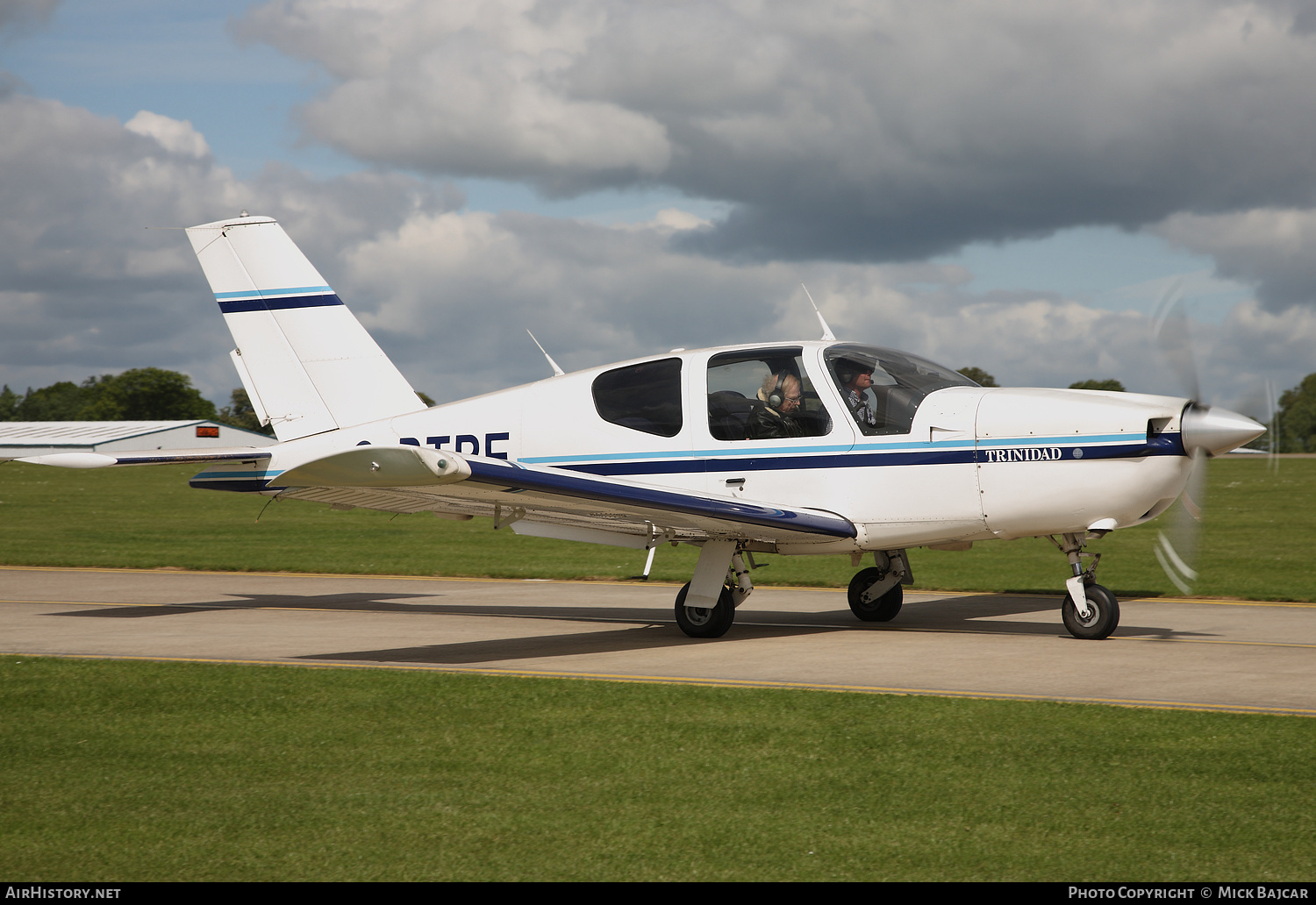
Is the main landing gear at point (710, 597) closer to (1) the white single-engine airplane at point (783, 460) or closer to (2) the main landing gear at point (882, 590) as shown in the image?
(1) the white single-engine airplane at point (783, 460)

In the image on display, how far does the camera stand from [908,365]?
32.4 feet

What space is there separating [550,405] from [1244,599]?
771 cm

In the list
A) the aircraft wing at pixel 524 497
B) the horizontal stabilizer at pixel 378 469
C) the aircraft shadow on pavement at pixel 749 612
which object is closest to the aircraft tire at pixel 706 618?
the aircraft shadow on pavement at pixel 749 612

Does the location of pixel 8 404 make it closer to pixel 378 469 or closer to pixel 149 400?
pixel 149 400

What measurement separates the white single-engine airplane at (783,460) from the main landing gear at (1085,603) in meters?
0.02

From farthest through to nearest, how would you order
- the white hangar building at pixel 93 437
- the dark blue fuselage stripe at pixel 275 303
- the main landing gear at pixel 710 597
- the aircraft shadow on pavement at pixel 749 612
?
1. the white hangar building at pixel 93 437
2. the dark blue fuselage stripe at pixel 275 303
3. the aircraft shadow on pavement at pixel 749 612
4. the main landing gear at pixel 710 597

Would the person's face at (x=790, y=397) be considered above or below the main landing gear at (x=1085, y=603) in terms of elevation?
above

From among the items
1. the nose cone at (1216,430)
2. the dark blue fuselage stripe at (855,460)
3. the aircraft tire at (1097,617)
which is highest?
the nose cone at (1216,430)

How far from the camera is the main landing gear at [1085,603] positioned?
30.6 ft

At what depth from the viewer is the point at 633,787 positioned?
514 centimetres

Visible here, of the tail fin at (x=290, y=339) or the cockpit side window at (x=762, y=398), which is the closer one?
the cockpit side window at (x=762, y=398)

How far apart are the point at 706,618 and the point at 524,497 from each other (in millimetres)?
2250
